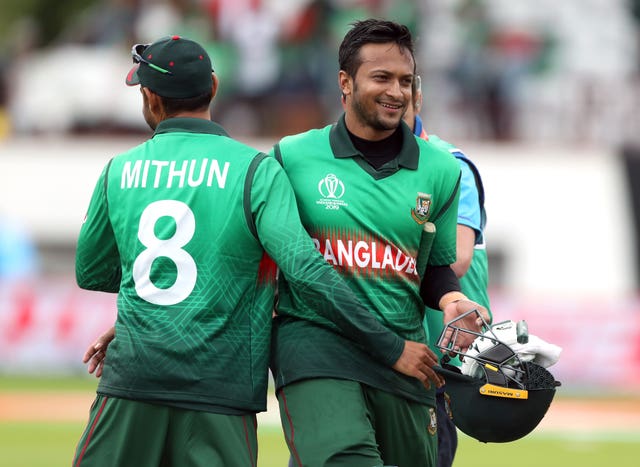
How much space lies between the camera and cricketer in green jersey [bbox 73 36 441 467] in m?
4.65

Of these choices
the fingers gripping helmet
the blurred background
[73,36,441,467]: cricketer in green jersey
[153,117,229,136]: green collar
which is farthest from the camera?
the blurred background

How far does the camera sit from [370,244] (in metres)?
5.01

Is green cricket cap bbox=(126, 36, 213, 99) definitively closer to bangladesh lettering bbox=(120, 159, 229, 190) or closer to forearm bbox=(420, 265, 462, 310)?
bangladesh lettering bbox=(120, 159, 229, 190)

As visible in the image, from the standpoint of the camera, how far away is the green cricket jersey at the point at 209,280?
4660 mm

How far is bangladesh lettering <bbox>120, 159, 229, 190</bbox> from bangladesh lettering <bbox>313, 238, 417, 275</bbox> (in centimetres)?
54

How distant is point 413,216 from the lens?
5078 mm

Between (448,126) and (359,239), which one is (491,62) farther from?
(359,239)

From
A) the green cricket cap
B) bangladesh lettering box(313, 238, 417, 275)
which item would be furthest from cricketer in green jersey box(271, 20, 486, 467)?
the green cricket cap

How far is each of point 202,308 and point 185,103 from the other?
828mm

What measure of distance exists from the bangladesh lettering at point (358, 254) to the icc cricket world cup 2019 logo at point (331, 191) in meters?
0.14

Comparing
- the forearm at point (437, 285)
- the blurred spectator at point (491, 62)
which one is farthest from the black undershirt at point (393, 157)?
the blurred spectator at point (491, 62)

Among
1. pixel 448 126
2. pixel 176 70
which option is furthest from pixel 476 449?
pixel 176 70

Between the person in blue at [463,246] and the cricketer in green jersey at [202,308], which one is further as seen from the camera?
the person in blue at [463,246]

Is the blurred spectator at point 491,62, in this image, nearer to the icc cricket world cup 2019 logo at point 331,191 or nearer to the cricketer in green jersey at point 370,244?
the cricketer in green jersey at point 370,244
